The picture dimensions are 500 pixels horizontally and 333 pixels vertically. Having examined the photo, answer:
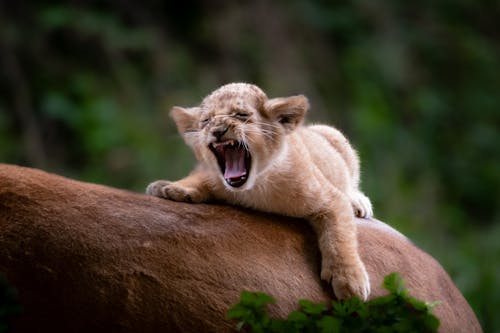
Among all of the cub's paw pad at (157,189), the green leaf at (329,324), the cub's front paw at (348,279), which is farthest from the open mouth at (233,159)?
the green leaf at (329,324)

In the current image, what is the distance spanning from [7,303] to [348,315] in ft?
5.18

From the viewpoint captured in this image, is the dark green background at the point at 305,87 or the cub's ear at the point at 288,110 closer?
the cub's ear at the point at 288,110

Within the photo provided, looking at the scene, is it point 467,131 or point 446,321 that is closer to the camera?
point 446,321

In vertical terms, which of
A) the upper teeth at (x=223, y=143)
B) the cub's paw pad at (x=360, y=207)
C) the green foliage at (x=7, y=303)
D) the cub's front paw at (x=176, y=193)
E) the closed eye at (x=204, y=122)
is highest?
the closed eye at (x=204, y=122)

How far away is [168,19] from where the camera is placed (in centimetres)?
1012

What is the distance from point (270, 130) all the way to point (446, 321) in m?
1.39

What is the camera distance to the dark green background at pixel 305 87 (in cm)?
882

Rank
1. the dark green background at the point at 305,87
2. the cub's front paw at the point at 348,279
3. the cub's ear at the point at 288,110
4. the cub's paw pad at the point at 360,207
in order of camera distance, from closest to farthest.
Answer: the cub's front paw at the point at 348,279 < the cub's ear at the point at 288,110 < the cub's paw pad at the point at 360,207 < the dark green background at the point at 305,87

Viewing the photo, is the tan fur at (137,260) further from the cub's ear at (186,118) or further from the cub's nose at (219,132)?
the cub's ear at (186,118)

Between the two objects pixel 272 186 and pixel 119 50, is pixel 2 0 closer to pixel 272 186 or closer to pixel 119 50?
pixel 119 50

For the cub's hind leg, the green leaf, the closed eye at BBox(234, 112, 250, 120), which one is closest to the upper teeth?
the closed eye at BBox(234, 112, 250, 120)

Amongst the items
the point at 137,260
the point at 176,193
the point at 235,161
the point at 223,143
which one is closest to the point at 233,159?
the point at 235,161

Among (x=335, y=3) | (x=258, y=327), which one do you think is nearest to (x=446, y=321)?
(x=258, y=327)

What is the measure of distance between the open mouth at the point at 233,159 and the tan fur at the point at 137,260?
20 centimetres
